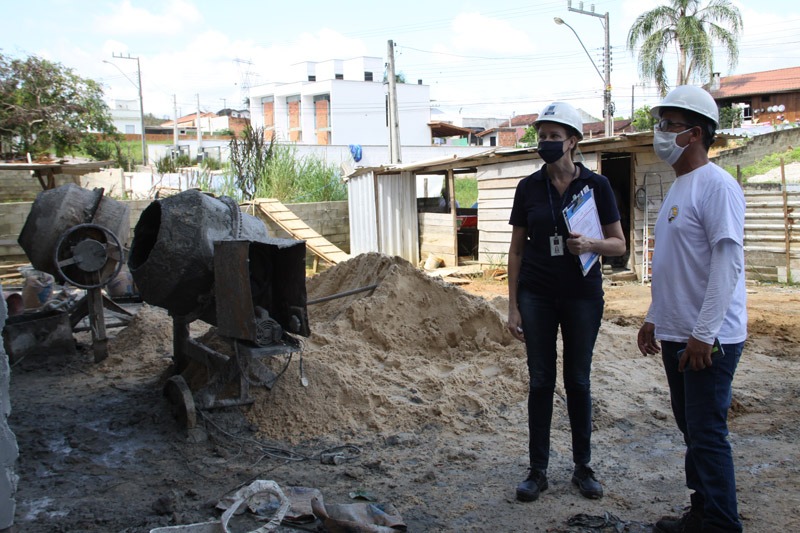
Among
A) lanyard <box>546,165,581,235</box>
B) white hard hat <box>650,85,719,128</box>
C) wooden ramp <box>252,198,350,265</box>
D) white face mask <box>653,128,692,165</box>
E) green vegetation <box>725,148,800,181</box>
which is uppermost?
green vegetation <box>725,148,800,181</box>

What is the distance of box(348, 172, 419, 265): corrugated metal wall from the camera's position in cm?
1555

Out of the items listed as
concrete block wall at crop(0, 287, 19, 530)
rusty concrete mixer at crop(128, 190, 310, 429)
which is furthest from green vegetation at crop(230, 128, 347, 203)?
concrete block wall at crop(0, 287, 19, 530)

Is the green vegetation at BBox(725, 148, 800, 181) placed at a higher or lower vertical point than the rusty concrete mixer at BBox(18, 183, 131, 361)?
higher

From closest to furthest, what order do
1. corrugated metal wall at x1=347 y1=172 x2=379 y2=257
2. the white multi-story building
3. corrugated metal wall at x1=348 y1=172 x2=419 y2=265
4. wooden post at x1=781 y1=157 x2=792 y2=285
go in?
wooden post at x1=781 y1=157 x2=792 y2=285 < corrugated metal wall at x1=348 y1=172 x2=419 y2=265 < corrugated metal wall at x1=347 y1=172 x2=379 y2=257 < the white multi-story building

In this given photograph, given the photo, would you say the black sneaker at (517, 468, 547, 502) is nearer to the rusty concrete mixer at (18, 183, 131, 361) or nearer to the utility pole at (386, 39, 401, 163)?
Answer: the rusty concrete mixer at (18, 183, 131, 361)

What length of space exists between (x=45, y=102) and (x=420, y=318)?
22.3m

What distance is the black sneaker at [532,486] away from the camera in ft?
11.4

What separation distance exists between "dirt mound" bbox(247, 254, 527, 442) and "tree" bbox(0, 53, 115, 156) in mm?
19094

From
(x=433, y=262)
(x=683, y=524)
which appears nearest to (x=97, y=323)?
(x=683, y=524)

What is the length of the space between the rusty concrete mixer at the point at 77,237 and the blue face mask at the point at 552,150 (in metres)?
4.30

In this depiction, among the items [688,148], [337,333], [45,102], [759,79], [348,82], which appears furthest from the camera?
[348,82]

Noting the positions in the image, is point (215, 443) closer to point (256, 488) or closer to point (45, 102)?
point (256, 488)

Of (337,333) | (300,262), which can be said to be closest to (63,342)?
(337,333)

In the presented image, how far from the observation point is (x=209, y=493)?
3752 millimetres
